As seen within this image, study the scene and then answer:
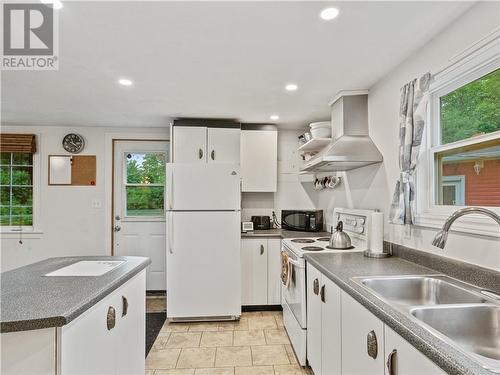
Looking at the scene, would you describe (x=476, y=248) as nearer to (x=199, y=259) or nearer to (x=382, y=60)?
(x=382, y=60)

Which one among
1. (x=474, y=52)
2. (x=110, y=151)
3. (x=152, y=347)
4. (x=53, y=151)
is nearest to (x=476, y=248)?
(x=474, y=52)

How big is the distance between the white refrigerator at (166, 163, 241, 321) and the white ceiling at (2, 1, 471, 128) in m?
0.80

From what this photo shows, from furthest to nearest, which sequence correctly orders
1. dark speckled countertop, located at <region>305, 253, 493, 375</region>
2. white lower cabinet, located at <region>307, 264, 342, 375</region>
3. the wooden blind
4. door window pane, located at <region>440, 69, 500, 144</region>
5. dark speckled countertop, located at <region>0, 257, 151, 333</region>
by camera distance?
1. the wooden blind
2. white lower cabinet, located at <region>307, 264, 342, 375</region>
3. door window pane, located at <region>440, 69, 500, 144</region>
4. dark speckled countertop, located at <region>0, 257, 151, 333</region>
5. dark speckled countertop, located at <region>305, 253, 493, 375</region>

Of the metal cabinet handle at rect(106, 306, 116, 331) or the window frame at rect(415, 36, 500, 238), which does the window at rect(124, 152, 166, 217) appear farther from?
the window frame at rect(415, 36, 500, 238)

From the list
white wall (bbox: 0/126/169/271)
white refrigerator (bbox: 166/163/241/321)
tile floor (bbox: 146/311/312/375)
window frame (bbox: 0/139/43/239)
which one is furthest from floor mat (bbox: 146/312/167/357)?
window frame (bbox: 0/139/43/239)

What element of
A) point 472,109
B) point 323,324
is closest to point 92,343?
point 323,324

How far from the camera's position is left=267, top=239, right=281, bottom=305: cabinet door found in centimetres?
337

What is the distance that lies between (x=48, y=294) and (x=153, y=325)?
83.5 inches

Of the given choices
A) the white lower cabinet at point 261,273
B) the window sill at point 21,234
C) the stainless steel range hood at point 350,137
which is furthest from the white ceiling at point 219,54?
the window sill at point 21,234

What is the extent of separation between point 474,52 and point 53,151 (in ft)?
14.8

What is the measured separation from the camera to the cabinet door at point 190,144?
3.36 meters

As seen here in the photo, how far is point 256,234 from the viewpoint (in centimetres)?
339

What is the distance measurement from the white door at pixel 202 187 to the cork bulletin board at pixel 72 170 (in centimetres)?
156

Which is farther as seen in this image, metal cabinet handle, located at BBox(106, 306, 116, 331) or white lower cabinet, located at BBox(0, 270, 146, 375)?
metal cabinet handle, located at BBox(106, 306, 116, 331)
